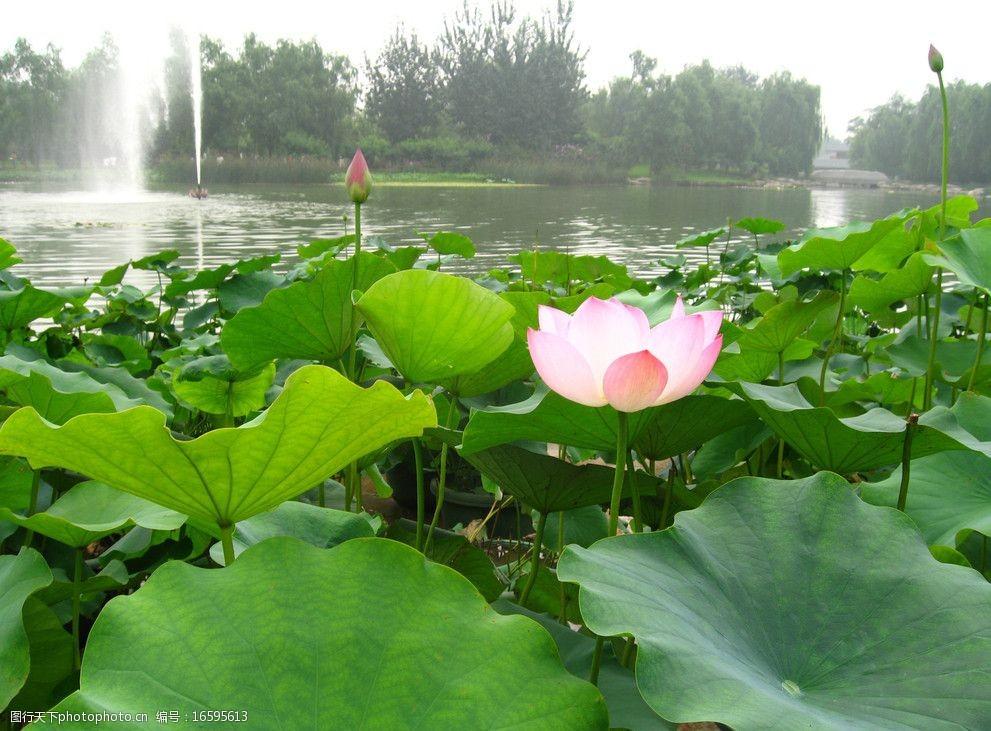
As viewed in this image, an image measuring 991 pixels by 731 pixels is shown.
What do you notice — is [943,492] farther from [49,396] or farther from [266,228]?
[266,228]

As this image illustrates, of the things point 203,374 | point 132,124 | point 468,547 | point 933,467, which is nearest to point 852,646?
point 933,467

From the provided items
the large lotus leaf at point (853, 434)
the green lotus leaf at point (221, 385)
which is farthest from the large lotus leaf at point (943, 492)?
the green lotus leaf at point (221, 385)

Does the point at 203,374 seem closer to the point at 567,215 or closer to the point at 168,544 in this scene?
the point at 168,544

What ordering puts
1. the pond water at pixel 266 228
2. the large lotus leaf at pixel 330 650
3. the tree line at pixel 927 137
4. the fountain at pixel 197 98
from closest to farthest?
1. the large lotus leaf at pixel 330 650
2. the pond water at pixel 266 228
3. the fountain at pixel 197 98
4. the tree line at pixel 927 137

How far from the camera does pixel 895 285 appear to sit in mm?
1070

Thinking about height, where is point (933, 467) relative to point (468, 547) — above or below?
above

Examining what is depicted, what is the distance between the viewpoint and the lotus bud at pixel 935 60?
866 mm

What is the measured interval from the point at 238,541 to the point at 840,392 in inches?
23.9

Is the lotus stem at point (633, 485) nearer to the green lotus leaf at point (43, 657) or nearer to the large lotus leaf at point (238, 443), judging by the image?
the large lotus leaf at point (238, 443)

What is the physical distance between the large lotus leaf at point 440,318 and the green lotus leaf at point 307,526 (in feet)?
0.42

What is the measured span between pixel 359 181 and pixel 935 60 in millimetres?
624

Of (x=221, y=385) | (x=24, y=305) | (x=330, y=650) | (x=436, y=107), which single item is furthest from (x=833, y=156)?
(x=330, y=650)

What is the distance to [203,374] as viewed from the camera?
0.97 m

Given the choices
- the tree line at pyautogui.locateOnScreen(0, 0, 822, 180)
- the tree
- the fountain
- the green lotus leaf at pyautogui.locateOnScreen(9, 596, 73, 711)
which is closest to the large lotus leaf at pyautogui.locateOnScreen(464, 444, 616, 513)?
the green lotus leaf at pyautogui.locateOnScreen(9, 596, 73, 711)
